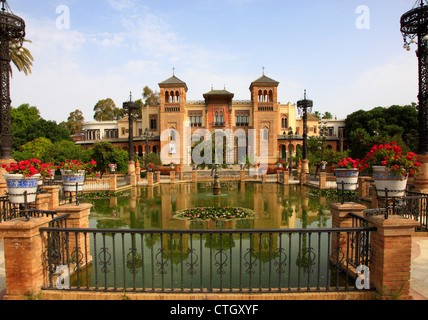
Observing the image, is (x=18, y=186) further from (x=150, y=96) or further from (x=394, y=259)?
(x=150, y=96)

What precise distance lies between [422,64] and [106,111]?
63270 millimetres

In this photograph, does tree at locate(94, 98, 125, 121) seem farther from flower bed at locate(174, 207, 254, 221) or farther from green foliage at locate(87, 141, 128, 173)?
flower bed at locate(174, 207, 254, 221)

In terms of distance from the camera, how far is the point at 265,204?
12.7m

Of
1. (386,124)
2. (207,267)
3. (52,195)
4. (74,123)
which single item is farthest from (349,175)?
(74,123)

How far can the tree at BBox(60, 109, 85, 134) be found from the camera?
6500cm

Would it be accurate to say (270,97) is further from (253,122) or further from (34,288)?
(34,288)

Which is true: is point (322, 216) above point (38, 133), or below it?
below

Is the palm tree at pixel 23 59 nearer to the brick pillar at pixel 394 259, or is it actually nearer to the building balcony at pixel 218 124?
the brick pillar at pixel 394 259

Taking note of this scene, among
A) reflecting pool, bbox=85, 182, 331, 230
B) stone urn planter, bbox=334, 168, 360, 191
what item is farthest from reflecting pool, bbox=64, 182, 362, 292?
stone urn planter, bbox=334, 168, 360, 191

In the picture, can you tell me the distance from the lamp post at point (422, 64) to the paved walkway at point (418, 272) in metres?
3.85

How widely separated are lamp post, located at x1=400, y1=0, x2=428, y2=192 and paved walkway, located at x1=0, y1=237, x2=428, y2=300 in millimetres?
3853

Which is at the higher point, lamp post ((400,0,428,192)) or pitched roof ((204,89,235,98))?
pitched roof ((204,89,235,98))

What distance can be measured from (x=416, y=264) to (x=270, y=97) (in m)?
44.3
